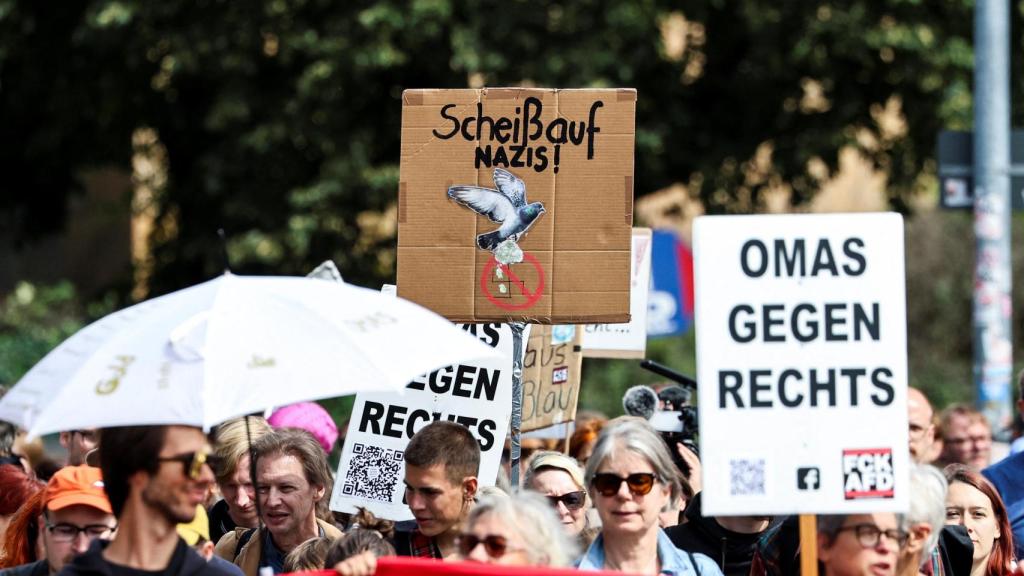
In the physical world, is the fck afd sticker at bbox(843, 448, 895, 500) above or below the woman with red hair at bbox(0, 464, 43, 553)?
above

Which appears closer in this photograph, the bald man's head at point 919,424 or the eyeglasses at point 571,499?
the eyeglasses at point 571,499

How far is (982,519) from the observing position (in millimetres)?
5883

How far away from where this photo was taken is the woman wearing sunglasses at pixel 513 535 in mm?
4266

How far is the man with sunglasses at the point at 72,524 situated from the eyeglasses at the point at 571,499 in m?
1.87

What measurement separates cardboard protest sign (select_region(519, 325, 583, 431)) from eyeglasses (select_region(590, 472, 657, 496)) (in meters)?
2.42

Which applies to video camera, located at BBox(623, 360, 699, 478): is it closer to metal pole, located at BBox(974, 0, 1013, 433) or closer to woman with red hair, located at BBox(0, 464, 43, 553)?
woman with red hair, located at BBox(0, 464, 43, 553)

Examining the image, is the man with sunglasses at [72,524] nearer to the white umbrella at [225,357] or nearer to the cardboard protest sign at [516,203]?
the white umbrella at [225,357]

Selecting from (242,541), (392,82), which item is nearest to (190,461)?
(242,541)

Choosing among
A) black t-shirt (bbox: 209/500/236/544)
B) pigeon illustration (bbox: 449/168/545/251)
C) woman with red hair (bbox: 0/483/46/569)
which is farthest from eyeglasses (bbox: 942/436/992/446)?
woman with red hair (bbox: 0/483/46/569)

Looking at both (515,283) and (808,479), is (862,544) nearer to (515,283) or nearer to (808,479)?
(808,479)

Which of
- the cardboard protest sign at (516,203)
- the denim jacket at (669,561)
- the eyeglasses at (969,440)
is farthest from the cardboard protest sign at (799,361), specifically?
the eyeglasses at (969,440)

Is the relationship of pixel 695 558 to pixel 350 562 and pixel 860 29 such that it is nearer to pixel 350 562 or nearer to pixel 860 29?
pixel 350 562

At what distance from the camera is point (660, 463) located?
15.8ft

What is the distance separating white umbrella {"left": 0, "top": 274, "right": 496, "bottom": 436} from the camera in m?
3.93
